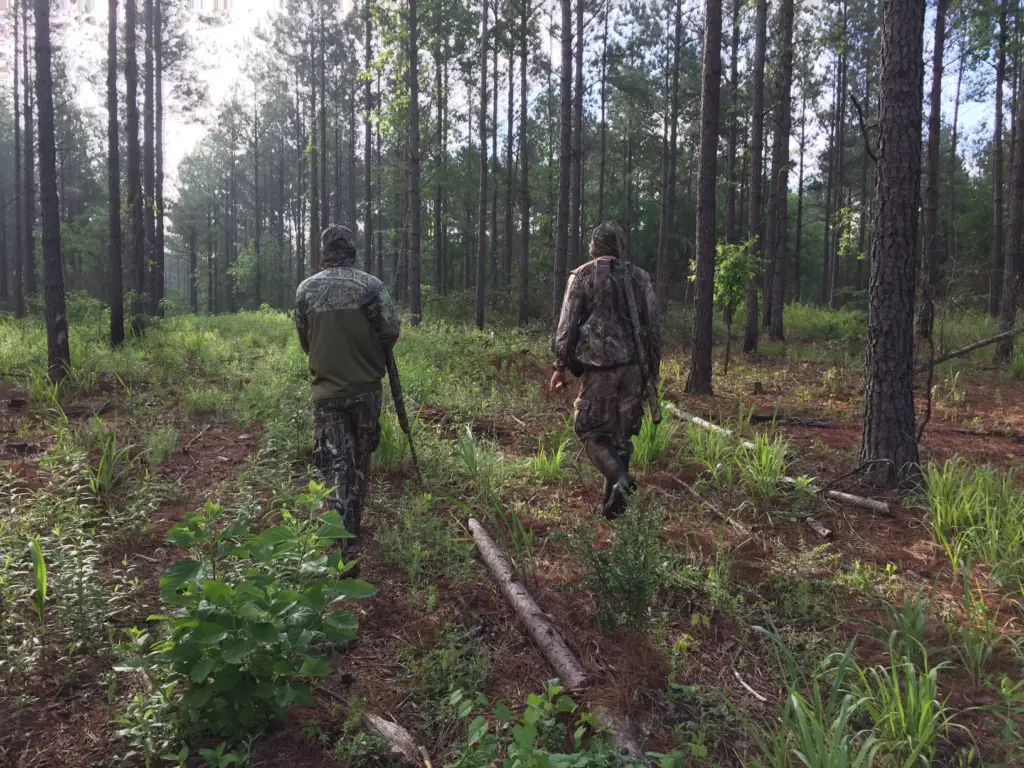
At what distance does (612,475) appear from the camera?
4473mm

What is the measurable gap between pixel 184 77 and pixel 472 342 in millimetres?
15996

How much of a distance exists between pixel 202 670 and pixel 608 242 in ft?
12.3

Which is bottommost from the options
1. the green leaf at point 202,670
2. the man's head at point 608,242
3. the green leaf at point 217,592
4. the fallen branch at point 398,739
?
the fallen branch at point 398,739

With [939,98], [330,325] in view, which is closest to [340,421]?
[330,325]

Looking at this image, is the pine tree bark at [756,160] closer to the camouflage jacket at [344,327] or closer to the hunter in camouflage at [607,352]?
the hunter in camouflage at [607,352]

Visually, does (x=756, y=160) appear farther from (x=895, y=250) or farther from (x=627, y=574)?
(x=627, y=574)

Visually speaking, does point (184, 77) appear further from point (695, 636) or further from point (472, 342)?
point (695, 636)

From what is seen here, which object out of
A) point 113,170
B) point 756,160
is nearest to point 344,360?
point 113,170

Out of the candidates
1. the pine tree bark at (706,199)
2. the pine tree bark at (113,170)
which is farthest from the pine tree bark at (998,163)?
the pine tree bark at (113,170)

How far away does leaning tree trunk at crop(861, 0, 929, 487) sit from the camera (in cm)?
468

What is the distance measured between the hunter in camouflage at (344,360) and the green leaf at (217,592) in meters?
1.66

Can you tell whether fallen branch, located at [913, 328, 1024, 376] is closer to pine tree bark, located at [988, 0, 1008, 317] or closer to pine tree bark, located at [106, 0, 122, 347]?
pine tree bark, located at [988, 0, 1008, 317]

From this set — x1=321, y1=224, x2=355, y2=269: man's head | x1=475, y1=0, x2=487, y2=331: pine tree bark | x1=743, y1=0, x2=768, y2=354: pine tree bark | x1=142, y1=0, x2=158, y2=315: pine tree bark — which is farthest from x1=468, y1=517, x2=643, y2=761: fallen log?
x1=142, y1=0, x2=158, y2=315: pine tree bark

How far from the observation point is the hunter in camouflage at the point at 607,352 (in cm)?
457
